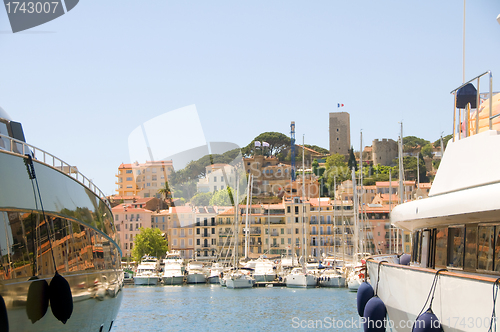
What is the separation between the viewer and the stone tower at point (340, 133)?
151 m

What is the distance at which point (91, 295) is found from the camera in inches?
421

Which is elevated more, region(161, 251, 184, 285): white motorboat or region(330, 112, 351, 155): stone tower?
region(330, 112, 351, 155): stone tower

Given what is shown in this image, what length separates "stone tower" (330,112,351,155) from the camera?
494ft

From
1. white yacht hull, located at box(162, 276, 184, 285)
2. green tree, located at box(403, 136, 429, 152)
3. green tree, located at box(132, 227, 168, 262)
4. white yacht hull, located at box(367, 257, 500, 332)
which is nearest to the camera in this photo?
white yacht hull, located at box(367, 257, 500, 332)

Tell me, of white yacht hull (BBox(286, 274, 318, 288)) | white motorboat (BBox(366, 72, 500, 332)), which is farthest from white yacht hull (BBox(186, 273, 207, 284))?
white motorboat (BBox(366, 72, 500, 332))

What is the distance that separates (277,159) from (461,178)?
405ft

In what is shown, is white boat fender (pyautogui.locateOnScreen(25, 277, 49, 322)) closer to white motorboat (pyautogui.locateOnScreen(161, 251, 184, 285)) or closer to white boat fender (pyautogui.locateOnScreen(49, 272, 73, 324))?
white boat fender (pyautogui.locateOnScreen(49, 272, 73, 324))

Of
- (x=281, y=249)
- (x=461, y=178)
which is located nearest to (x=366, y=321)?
(x=461, y=178)

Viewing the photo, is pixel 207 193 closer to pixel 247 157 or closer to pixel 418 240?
pixel 247 157

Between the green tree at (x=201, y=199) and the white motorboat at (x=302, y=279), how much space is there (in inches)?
1472

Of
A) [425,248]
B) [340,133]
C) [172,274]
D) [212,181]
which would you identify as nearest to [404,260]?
[425,248]

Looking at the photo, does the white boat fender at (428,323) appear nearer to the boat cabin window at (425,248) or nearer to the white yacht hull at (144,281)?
the boat cabin window at (425,248)

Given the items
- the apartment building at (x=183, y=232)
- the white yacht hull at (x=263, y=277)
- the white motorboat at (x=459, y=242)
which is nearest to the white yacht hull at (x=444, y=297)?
the white motorboat at (x=459, y=242)

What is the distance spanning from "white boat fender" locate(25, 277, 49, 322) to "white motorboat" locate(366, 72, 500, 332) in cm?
491
